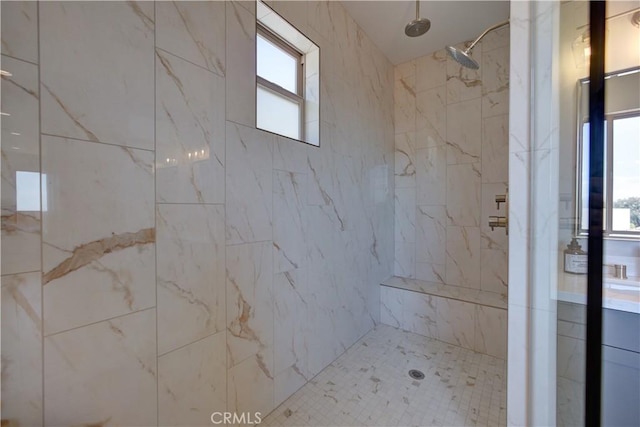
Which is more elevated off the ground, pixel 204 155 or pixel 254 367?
pixel 204 155

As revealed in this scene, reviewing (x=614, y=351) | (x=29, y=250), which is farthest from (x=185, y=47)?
(x=614, y=351)

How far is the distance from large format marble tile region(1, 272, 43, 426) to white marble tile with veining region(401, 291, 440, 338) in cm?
250

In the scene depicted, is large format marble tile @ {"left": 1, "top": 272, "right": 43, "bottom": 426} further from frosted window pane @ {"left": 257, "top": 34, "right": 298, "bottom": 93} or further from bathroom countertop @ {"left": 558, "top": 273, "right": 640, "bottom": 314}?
bathroom countertop @ {"left": 558, "top": 273, "right": 640, "bottom": 314}

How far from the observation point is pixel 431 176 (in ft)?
9.10

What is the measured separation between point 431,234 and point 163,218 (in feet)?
8.38

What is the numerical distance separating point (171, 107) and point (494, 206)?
2678 mm

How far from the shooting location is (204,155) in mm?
1192

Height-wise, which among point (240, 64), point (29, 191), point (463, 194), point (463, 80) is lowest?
point (29, 191)

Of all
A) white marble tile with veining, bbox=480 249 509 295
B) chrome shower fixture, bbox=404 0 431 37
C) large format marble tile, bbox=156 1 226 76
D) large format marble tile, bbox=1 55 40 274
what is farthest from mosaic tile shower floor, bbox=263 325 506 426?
chrome shower fixture, bbox=404 0 431 37

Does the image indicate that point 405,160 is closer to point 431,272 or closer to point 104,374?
point 431,272

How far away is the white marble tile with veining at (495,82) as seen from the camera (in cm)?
236

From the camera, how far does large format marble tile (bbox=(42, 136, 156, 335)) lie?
80cm

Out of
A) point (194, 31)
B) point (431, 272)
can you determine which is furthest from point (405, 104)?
point (194, 31)

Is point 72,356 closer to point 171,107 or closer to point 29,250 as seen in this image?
point 29,250
